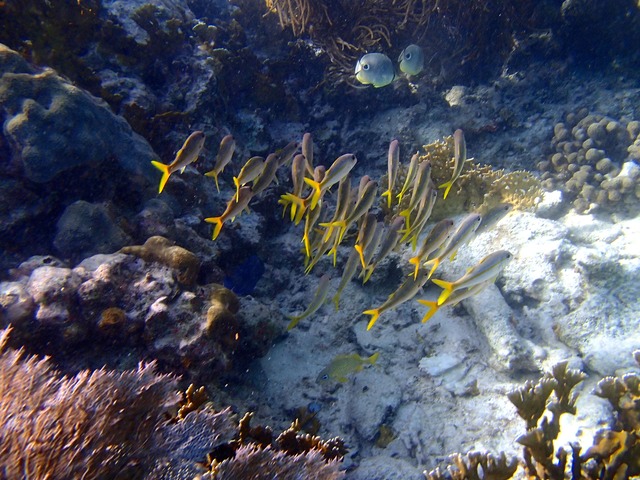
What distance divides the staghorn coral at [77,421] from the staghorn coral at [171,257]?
1509 mm

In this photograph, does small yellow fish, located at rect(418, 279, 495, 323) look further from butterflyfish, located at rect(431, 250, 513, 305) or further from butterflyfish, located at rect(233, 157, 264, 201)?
butterflyfish, located at rect(233, 157, 264, 201)

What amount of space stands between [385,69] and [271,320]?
4.57 m

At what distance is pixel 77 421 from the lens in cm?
216

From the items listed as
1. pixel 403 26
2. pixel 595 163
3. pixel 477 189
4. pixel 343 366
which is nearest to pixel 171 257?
pixel 343 366

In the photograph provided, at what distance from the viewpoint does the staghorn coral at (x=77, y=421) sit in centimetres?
201

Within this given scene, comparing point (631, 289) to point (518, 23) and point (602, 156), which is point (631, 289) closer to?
point (602, 156)

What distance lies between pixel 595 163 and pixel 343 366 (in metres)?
5.98

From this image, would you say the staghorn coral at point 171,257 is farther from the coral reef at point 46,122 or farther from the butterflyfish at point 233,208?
the coral reef at point 46,122

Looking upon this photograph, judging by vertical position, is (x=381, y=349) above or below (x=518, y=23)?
below

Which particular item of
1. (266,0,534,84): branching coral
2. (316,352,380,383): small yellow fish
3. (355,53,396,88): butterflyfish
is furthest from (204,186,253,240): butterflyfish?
(266,0,534,84): branching coral

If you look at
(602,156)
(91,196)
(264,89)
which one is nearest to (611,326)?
(602,156)

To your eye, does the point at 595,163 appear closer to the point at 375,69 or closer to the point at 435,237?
the point at 375,69

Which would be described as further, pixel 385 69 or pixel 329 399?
pixel 385 69

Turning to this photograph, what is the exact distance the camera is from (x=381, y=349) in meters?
4.79
